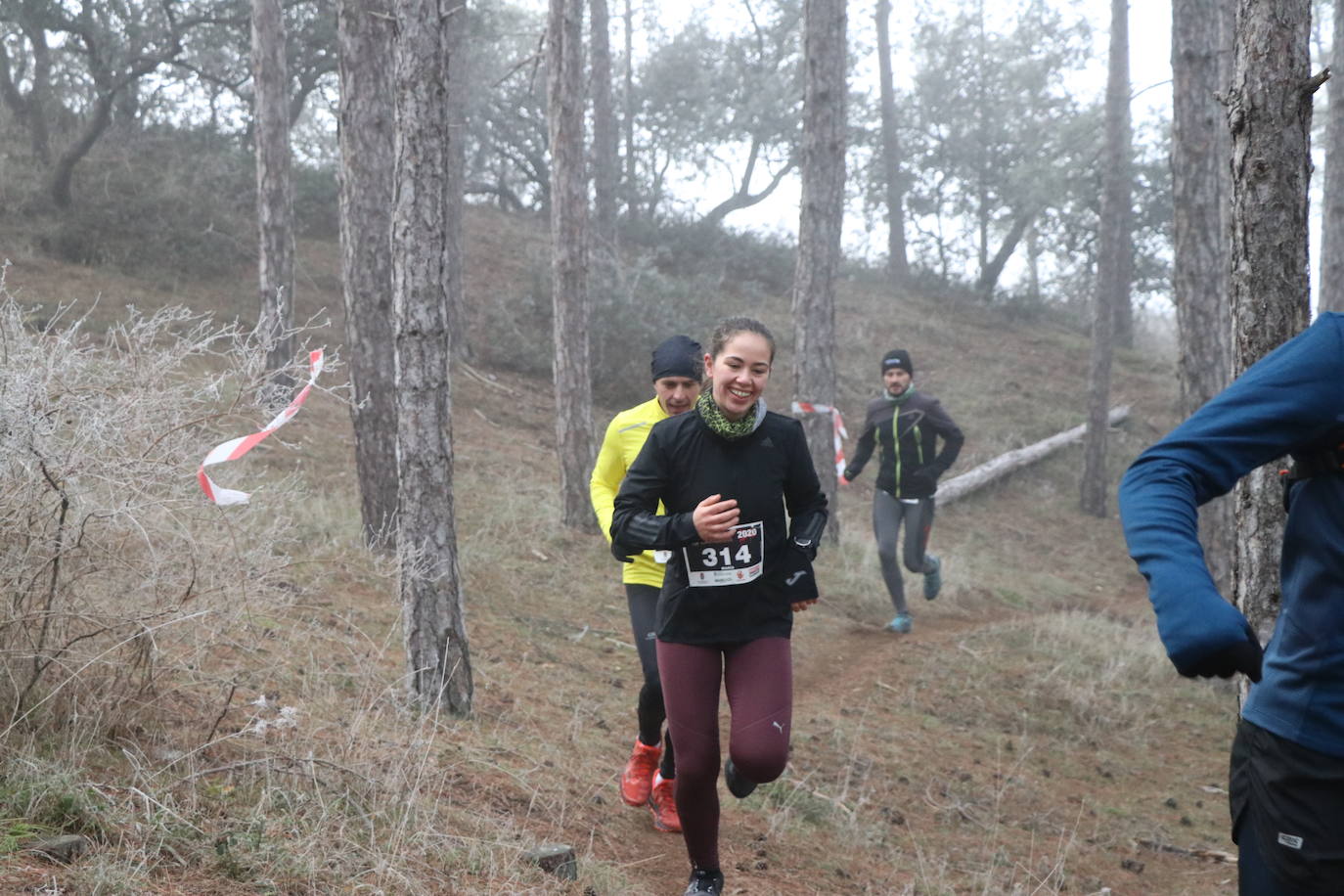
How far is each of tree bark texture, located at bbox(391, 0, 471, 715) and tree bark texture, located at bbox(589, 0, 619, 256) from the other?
16.4 m

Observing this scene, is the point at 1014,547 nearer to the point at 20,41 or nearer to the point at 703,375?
the point at 703,375

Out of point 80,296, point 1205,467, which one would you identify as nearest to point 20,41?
point 80,296

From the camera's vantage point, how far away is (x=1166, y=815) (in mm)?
7262

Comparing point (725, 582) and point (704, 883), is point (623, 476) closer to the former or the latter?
point (725, 582)

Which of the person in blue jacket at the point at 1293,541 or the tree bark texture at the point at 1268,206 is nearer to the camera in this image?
the person in blue jacket at the point at 1293,541

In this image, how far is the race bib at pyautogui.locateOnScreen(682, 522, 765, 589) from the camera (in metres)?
4.27

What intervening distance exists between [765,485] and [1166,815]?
4471mm

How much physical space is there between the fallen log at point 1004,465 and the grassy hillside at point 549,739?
5.91 ft

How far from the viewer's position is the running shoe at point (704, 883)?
4.40 metres

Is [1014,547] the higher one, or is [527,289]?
[527,289]

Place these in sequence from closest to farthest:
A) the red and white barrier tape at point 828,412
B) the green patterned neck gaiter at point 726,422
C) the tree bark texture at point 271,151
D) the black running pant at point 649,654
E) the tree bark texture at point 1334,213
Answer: the green patterned neck gaiter at point 726,422 < the black running pant at point 649,654 < the red and white barrier tape at point 828,412 < the tree bark texture at point 1334,213 < the tree bark texture at point 271,151

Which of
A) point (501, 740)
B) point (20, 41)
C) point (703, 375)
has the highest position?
point (20, 41)

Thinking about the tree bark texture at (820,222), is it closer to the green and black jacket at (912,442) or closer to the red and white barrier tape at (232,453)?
the green and black jacket at (912,442)

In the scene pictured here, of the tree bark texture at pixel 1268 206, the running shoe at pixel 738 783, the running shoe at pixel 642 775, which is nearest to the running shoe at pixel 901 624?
the running shoe at pixel 642 775
